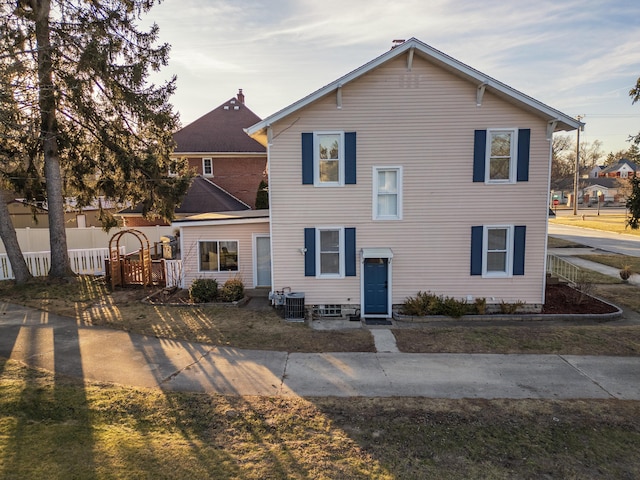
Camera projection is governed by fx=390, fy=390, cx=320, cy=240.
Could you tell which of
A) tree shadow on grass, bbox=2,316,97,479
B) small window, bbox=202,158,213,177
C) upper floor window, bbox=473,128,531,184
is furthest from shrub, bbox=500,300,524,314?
small window, bbox=202,158,213,177

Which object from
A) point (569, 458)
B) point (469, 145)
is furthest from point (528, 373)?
point (469, 145)

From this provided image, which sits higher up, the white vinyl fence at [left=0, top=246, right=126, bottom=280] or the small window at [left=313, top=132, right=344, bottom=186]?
the small window at [left=313, top=132, right=344, bottom=186]

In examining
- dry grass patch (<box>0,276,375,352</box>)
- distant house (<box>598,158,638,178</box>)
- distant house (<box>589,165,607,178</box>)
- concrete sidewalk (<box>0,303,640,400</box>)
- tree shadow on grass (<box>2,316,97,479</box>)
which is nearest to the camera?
tree shadow on grass (<box>2,316,97,479</box>)

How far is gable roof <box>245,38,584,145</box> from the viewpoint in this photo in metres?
11.9

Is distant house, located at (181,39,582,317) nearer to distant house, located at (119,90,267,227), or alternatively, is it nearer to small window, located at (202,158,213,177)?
distant house, located at (119,90,267,227)

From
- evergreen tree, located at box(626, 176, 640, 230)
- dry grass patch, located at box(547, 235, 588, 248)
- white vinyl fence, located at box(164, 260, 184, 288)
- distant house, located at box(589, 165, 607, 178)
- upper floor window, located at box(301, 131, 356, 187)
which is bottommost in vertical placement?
dry grass patch, located at box(547, 235, 588, 248)

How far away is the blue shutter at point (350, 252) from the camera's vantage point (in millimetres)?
13156

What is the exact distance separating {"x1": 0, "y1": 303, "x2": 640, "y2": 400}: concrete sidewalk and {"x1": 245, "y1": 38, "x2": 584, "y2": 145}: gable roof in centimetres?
716

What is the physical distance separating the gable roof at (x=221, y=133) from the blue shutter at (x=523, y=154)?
1904 cm

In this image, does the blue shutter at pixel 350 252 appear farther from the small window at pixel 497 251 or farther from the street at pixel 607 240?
the street at pixel 607 240

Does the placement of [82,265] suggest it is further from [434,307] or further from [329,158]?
[434,307]

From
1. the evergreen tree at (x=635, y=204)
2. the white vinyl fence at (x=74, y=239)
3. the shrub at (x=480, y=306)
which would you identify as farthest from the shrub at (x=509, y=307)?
the white vinyl fence at (x=74, y=239)

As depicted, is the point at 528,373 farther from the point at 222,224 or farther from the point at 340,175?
the point at 222,224

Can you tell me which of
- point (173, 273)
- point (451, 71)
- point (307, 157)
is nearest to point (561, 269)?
point (451, 71)
